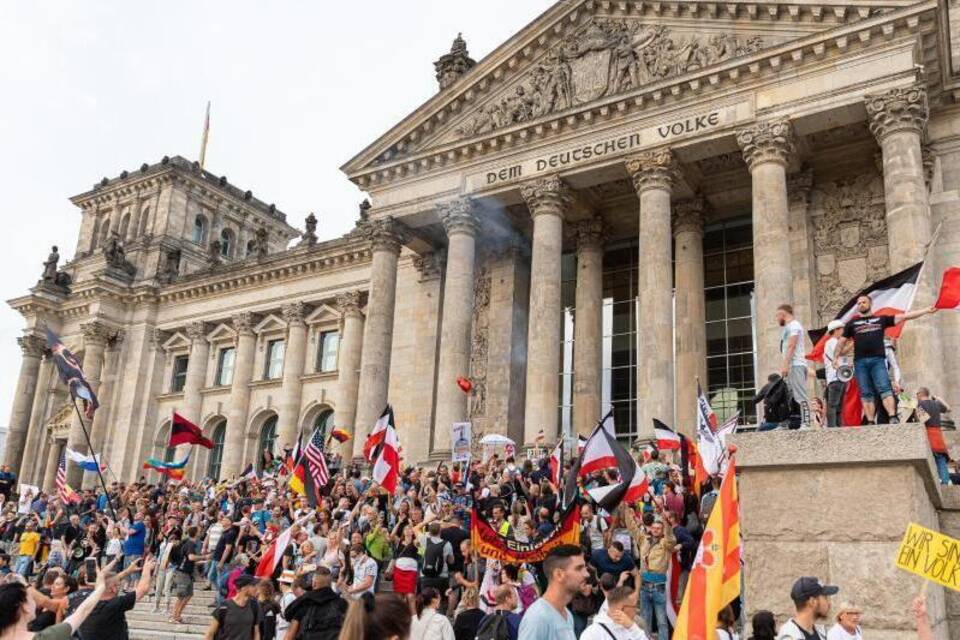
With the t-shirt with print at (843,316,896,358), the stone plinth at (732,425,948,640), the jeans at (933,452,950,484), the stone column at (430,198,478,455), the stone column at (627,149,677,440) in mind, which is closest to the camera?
the stone plinth at (732,425,948,640)

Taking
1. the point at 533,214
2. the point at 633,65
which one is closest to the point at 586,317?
the point at 533,214

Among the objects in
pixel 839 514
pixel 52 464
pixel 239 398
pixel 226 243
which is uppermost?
pixel 226 243

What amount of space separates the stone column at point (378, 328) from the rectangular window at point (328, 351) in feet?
32.8

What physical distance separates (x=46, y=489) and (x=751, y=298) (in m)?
35.4

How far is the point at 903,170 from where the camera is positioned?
19625 millimetres

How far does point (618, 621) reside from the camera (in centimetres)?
546

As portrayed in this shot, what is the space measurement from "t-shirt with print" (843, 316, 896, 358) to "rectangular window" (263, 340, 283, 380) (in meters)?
34.0

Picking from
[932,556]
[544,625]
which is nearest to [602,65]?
[932,556]

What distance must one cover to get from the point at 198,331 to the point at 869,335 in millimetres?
38491

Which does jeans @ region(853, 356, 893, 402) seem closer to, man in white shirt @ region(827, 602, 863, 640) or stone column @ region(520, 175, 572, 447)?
man in white shirt @ region(827, 602, 863, 640)

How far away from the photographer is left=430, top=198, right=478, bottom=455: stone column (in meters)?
25.8

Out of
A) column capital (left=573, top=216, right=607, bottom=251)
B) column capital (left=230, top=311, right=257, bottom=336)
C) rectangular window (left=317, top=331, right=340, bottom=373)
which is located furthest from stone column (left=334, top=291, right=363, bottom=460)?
column capital (left=573, top=216, right=607, bottom=251)

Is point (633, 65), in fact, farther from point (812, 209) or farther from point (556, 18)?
point (812, 209)

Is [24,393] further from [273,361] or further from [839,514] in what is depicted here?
[839,514]
